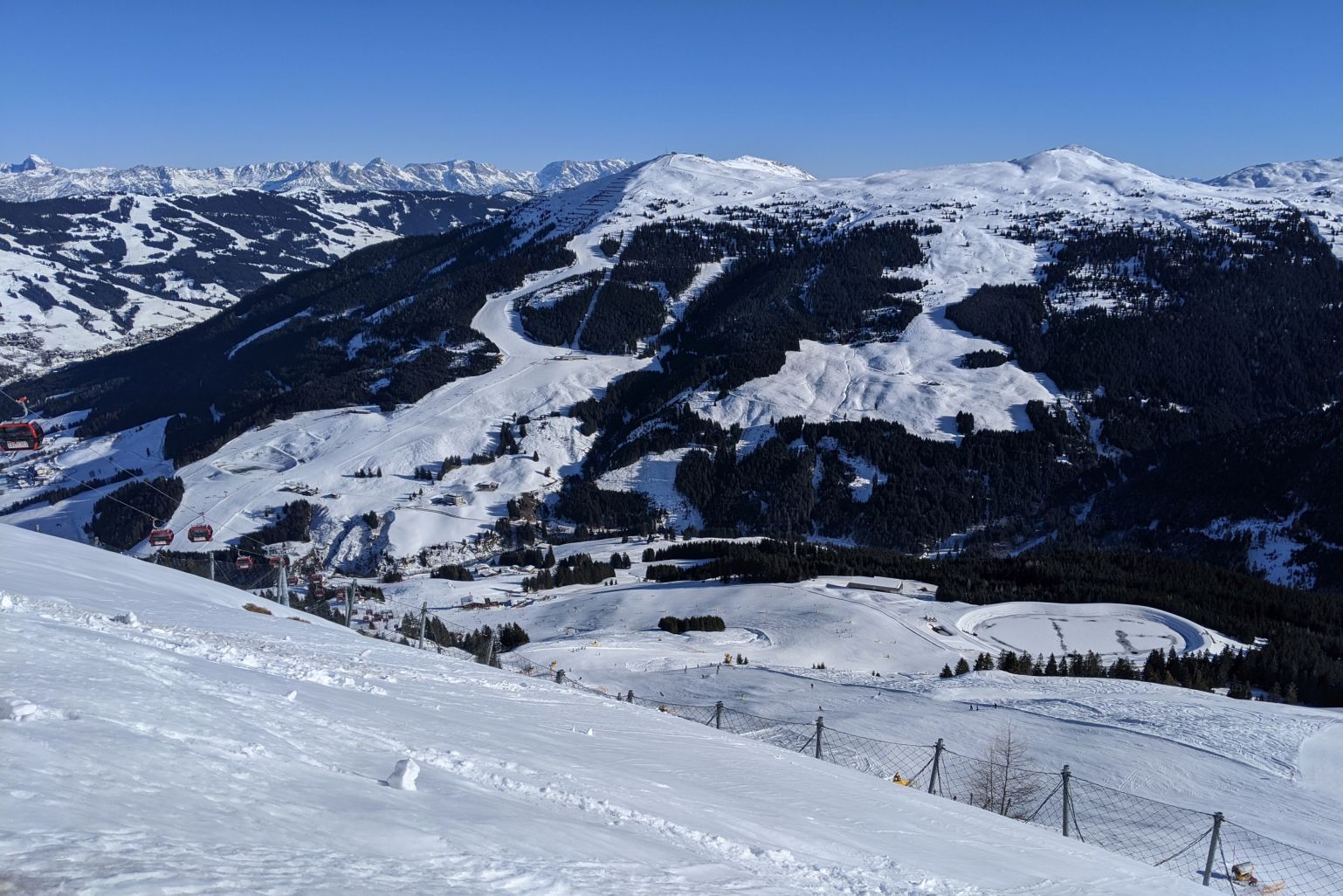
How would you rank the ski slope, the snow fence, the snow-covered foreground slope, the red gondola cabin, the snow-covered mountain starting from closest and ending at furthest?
the snow-covered foreground slope
the snow fence
the ski slope
the red gondola cabin
the snow-covered mountain

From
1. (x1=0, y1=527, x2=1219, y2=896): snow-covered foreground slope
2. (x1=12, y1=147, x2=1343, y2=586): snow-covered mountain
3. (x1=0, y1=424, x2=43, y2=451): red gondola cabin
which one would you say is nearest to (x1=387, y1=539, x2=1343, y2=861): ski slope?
(x1=0, y1=527, x2=1219, y2=896): snow-covered foreground slope

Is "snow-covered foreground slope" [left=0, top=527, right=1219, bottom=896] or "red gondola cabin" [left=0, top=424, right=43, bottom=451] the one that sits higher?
"red gondola cabin" [left=0, top=424, right=43, bottom=451]

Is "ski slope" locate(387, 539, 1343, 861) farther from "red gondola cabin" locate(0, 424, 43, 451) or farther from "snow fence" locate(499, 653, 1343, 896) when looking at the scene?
"red gondola cabin" locate(0, 424, 43, 451)

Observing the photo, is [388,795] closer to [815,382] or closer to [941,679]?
[941,679]

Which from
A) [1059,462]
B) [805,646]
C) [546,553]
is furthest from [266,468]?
[1059,462]

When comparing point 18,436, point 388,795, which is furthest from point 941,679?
point 18,436

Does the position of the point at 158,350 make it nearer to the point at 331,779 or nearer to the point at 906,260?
the point at 906,260

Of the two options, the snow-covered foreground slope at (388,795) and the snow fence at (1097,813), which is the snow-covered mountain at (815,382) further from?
the snow-covered foreground slope at (388,795)
